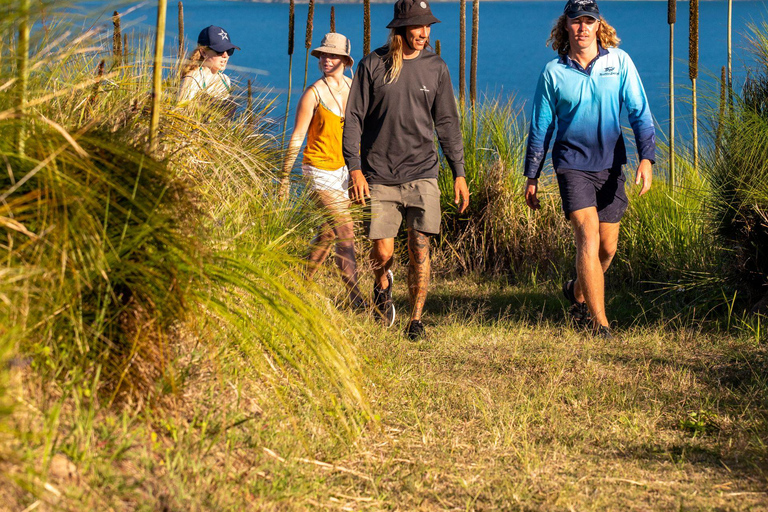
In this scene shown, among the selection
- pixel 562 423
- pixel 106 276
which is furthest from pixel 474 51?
pixel 106 276

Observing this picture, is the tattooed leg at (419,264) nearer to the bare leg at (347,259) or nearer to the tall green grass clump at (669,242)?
the bare leg at (347,259)

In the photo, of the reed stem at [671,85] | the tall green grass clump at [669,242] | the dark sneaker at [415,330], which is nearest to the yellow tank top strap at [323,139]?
the dark sneaker at [415,330]

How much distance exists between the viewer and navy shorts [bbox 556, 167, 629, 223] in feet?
16.2

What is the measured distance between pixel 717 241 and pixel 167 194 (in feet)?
12.3

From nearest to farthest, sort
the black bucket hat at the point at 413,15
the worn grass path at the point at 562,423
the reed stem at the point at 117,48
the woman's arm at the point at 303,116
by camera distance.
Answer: the worn grass path at the point at 562,423
the reed stem at the point at 117,48
the black bucket hat at the point at 413,15
the woman's arm at the point at 303,116

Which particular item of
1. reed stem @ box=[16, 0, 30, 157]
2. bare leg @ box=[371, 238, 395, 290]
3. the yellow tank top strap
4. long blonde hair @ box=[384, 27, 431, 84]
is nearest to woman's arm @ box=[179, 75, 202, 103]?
the yellow tank top strap

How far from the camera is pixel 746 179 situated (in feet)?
16.7

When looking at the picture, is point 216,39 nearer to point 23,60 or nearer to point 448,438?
point 23,60

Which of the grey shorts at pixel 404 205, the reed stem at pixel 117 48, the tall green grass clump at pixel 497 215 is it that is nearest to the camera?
the reed stem at pixel 117 48

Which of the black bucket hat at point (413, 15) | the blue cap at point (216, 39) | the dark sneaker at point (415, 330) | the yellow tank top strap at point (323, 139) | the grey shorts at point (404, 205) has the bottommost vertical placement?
the dark sneaker at point (415, 330)

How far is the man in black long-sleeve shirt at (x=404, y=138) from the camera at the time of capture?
495 centimetres

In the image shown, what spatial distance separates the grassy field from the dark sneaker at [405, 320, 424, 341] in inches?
6.7

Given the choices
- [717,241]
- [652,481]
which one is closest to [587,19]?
[717,241]

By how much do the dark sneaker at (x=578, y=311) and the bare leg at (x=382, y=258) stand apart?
111 centimetres
